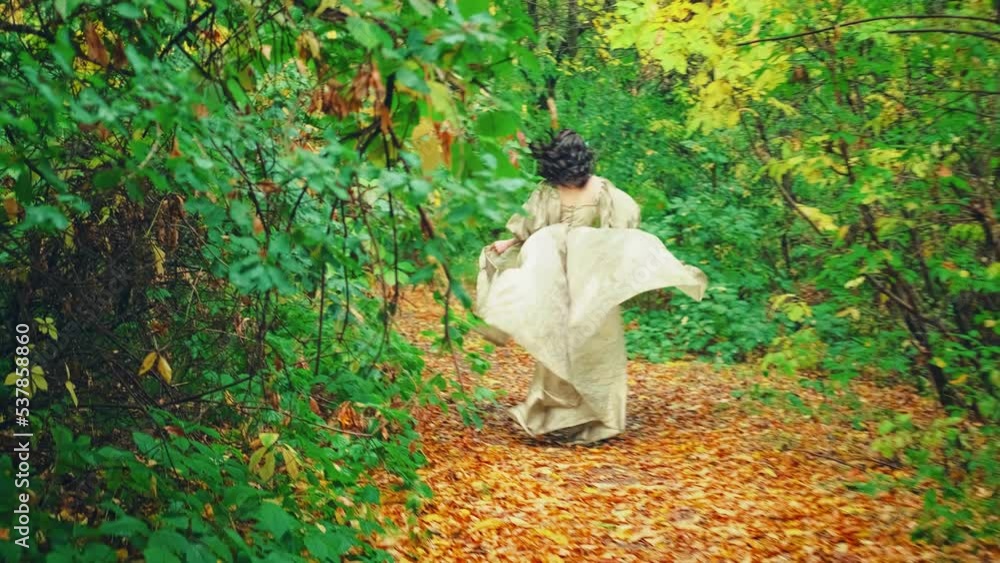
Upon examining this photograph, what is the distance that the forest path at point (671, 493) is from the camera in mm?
5180

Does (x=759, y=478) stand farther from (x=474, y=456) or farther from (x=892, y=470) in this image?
(x=474, y=456)

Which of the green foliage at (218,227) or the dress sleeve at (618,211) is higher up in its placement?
the dress sleeve at (618,211)

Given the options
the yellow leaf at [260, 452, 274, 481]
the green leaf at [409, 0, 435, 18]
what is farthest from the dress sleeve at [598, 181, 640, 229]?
the green leaf at [409, 0, 435, 18]

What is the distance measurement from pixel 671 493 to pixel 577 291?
6.12ft

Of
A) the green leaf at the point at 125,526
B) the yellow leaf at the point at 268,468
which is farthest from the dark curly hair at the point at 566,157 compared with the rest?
the green leaf at the point at 125,526

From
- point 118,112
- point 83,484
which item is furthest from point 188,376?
point 118,112

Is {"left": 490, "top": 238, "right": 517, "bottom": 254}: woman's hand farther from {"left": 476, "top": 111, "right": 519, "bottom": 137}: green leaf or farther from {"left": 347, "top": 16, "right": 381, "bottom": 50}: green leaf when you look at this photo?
{"left": 347, "top": 16, "right": 381, "bottom": 50}: green leaf

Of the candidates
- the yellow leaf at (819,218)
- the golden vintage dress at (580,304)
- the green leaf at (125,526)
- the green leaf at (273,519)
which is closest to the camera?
the green leaf at (125,526)

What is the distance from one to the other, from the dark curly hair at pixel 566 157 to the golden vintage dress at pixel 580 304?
0.29 m

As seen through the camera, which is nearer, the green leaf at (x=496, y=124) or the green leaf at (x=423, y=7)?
the green leaf at (x=423, y=7)

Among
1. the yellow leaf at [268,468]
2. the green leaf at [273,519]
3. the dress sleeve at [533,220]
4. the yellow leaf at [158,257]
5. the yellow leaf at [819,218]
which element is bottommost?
the green leaf at [273,519]

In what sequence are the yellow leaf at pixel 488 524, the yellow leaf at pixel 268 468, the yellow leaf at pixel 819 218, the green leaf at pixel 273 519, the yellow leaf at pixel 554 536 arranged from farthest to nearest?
the yellow leaf at pixel 819 218
the yellow leaf at pixel 488 524
the yellow leaf at pixel 554 536
the yellow leaf at pixel 268 468
the green leaf at pixel 273 519

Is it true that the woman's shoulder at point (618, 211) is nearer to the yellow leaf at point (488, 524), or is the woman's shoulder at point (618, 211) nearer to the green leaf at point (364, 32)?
the yellow leaf at point (488, 524)

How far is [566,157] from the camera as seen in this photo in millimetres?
7656
